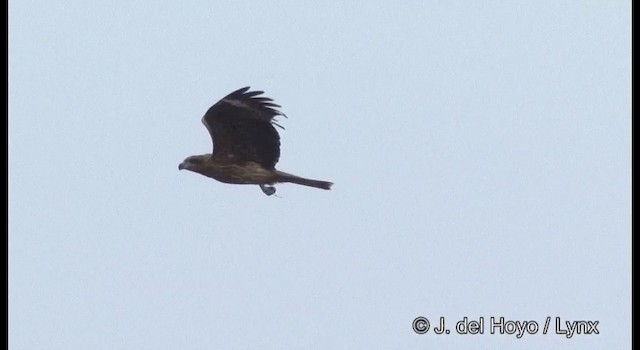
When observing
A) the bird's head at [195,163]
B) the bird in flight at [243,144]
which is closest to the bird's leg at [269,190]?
the bird in flight at [243,144]

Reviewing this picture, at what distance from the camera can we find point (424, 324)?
1376 cm

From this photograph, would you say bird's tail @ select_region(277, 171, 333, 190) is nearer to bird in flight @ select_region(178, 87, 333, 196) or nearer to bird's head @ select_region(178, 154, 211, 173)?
bird in flight @ select_region(178, 87, 333, 196)

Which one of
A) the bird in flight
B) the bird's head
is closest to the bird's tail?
the bird in flight

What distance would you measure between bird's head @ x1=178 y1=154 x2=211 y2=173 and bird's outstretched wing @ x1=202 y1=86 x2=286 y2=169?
20cm

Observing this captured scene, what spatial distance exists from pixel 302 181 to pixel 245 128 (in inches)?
33.8

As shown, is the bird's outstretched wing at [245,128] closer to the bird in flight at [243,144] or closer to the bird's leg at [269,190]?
the bird in flight at [243,144]

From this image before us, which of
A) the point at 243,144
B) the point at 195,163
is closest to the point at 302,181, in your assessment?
the point at 243,144

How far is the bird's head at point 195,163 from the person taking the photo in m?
14.4

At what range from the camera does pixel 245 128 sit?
45.7 ft

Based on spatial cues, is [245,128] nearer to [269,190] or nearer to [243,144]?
[243,144]

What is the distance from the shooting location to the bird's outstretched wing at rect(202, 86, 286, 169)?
45.0 feet
